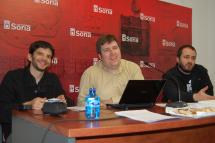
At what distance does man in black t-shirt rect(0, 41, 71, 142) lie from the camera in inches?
90.0

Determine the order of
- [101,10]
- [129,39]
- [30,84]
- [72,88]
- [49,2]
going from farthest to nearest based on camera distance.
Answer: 1. [129,39]
2. [101,10]
3. [72,88]
4. [49,2]
5. [30,84]

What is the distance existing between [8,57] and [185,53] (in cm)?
200

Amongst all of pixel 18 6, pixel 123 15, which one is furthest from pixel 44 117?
pixel 123 15

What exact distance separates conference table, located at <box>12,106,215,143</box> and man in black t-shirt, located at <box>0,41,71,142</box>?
41cm

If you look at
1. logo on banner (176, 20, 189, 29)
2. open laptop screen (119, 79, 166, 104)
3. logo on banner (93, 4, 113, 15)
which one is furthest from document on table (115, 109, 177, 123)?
logo on banner (176, 20, 189, 29)

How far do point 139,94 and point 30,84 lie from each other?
964 mm

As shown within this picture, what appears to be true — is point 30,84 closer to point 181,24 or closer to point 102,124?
point 102,124

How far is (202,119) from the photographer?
5.46 ft

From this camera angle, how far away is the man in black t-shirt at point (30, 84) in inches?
90.0

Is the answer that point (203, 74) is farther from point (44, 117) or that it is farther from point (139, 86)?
point (44, 117)

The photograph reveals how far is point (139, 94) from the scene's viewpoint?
200 cm

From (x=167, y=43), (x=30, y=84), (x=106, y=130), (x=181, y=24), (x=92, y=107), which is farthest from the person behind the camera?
(x=181, y=24)

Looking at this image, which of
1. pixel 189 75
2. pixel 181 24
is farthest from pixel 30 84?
pixel 181 24

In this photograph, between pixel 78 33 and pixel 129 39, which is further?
pixel 129 39
